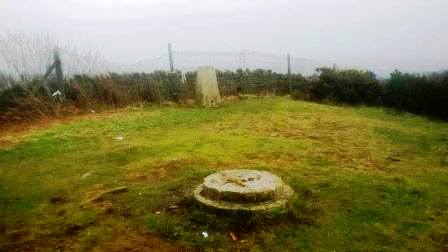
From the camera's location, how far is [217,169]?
5484 mm

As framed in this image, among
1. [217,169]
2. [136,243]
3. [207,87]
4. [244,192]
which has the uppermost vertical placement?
[207,87]

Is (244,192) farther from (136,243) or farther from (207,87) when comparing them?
(207,87)

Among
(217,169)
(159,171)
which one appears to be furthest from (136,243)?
(217,169)

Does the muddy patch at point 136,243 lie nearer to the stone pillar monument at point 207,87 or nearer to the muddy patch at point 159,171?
the muddy patch at point 159,171

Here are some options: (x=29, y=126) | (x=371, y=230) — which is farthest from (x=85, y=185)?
(x=29, y=126)

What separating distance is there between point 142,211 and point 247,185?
1.09m

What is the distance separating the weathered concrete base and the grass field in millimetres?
102

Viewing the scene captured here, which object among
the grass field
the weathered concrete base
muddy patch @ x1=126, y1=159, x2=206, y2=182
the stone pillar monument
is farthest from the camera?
the stone pillar monument

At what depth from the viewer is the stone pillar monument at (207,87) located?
39.5 feet

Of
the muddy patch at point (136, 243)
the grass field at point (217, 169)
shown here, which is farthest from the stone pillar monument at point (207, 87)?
the muddy patch at point (136, 243)

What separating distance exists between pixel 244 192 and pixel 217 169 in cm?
156

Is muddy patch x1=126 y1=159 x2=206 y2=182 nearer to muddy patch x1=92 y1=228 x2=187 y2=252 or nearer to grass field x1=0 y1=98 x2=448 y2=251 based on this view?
grass field x1=0 y1=98 x2=448 y2=251

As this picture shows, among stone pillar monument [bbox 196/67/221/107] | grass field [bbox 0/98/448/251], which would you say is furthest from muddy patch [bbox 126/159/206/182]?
stone pillar monument [bbox 196/67/221/107]

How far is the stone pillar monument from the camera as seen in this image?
1203 centimetres
